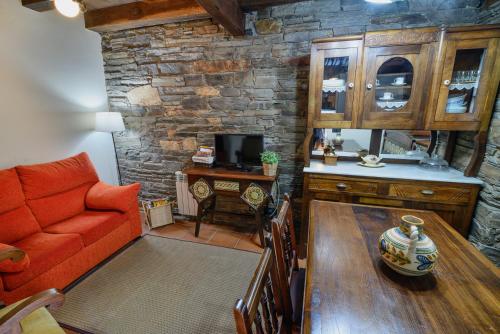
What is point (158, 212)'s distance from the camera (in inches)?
112

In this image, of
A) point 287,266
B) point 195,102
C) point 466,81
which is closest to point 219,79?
point 195,102

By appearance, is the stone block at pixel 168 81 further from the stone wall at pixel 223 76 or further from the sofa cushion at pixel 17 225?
the sofa cushion at pixel 17 225

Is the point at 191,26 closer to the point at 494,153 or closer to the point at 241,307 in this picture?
the point at 241,307

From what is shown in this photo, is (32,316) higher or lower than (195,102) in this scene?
lower

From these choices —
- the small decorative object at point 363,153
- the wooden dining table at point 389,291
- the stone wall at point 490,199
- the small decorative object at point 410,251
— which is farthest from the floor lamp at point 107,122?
the stone wall at point 490,199

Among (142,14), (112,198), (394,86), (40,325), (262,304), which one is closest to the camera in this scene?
(262,304)

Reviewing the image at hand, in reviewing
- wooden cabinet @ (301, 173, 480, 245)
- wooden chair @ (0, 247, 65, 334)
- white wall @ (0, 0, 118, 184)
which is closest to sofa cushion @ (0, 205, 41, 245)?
white wall @ (0, 0, 118, 184)

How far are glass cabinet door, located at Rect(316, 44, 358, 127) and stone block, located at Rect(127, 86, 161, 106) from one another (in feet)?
6.72

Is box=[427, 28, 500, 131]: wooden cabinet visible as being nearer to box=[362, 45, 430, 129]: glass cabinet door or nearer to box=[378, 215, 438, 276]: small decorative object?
box=[362, 45, 430, 129]: glass cabinet door

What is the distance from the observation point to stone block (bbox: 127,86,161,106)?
9.61ft

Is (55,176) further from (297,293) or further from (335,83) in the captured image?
(335,83)

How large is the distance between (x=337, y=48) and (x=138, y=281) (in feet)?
8.76

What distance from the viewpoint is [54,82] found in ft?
8.19

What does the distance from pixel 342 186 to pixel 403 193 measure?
1.62 ft
